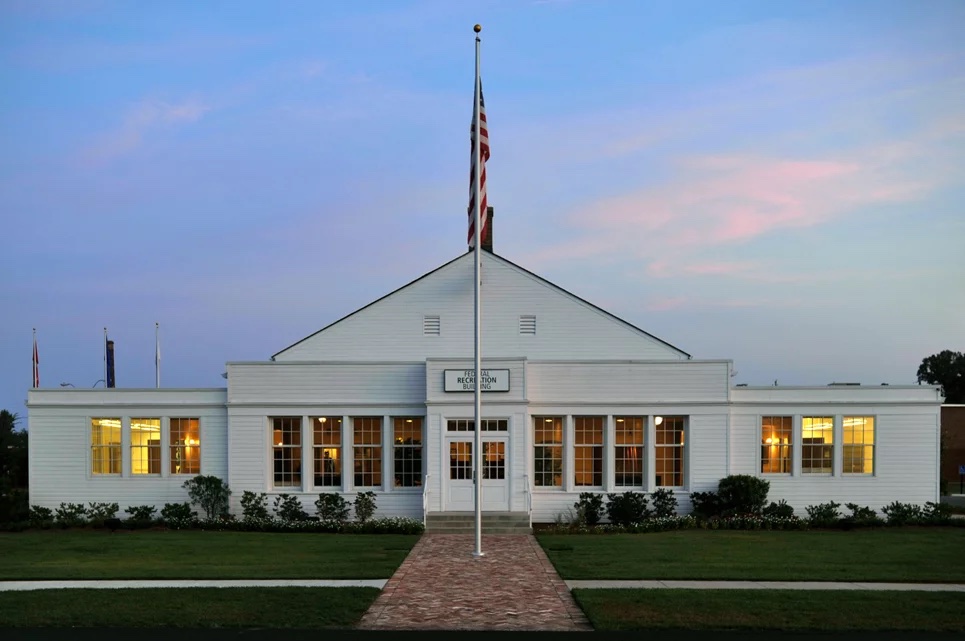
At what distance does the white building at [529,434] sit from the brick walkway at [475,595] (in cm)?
644

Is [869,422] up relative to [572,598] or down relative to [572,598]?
up

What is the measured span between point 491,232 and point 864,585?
18.2 metres

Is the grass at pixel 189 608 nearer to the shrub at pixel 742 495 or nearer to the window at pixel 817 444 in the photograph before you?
the shrub at pixel 742 495

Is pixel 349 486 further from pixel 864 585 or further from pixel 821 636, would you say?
pixel 821 636

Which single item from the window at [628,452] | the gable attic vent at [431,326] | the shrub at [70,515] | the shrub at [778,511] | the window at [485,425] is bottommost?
the shrub at [70,515]

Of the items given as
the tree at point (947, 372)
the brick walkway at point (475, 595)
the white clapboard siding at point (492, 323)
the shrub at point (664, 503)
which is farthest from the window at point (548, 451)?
the tree at point (947, 372)

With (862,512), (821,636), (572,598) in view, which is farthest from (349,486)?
(821,636)

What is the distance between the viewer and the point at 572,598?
43.5 ft

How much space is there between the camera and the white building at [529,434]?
25.3 meters

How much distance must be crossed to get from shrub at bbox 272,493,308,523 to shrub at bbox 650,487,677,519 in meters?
10.1

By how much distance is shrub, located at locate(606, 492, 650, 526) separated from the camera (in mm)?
24156

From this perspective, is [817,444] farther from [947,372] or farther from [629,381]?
[947,372]

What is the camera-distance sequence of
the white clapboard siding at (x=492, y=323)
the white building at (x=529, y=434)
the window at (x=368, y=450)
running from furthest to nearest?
the white clapboard siding at (x=492, y=323)
the window at (x=368, y=450)
the white building at (x=529, y=434)

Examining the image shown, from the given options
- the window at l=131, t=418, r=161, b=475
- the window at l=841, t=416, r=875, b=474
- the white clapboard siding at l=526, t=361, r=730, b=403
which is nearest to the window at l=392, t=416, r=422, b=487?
the white clapboard siding at l=526, t=361, r=730, b=403
